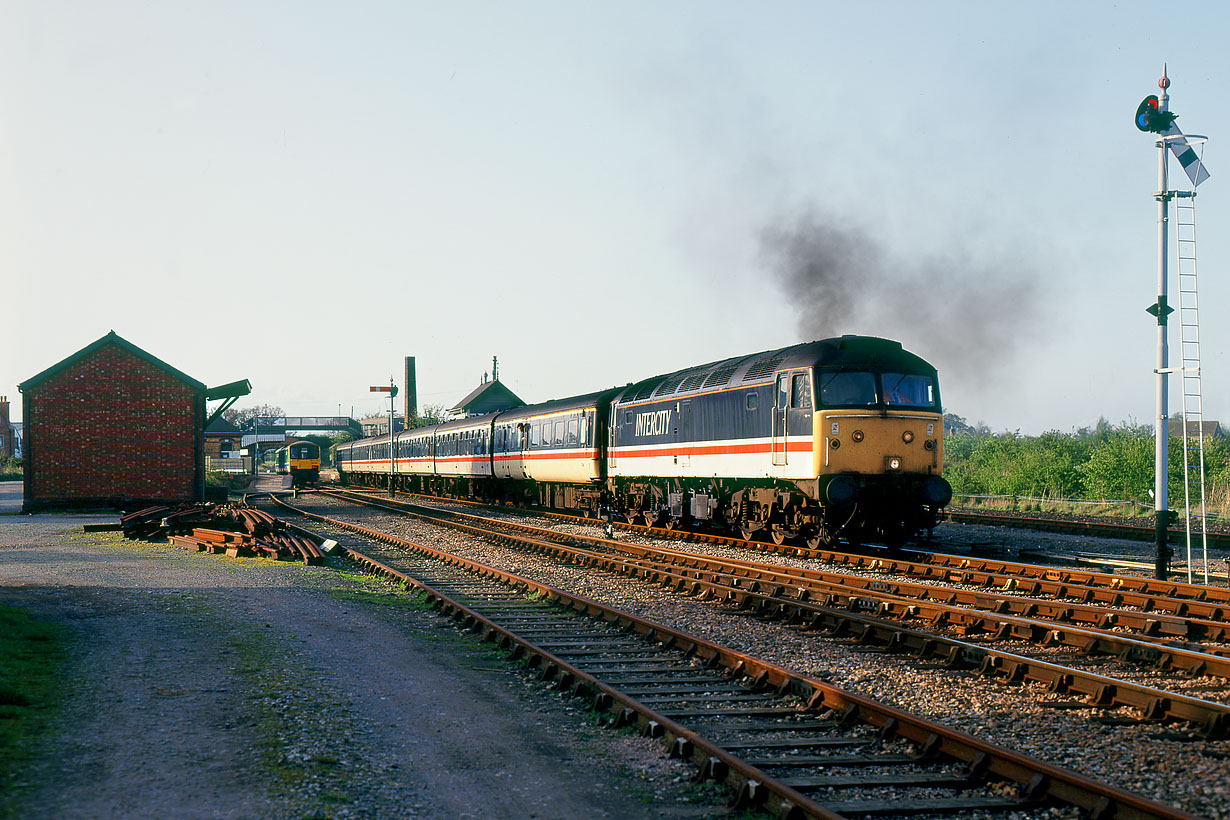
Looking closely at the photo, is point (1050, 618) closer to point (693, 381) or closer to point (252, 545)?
point (693, 381)

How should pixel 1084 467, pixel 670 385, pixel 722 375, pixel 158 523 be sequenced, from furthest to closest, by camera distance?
pixel 1084 467 < pixel 158 523 < pixel 670 385 < pixel 722 375

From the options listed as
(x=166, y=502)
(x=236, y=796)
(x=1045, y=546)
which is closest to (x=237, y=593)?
(x=236, y=796)

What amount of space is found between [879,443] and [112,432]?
1032 inches

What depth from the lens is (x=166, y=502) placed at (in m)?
32.8

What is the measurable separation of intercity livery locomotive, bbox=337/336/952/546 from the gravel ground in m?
7.41

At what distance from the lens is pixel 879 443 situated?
16234 mm

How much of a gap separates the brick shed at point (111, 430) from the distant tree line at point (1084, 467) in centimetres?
2459

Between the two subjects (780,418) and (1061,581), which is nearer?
(1061,581)

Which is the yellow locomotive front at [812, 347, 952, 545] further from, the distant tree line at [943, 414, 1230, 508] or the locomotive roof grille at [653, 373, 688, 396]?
the distant tree line at [943, 414, 1230, 508]

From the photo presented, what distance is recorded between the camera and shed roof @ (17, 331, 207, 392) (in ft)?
102

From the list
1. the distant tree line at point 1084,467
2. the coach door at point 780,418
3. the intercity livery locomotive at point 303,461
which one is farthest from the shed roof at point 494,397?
the coach door at point 780,418

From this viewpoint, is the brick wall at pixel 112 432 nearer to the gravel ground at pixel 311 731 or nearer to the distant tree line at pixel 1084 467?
the gravel ground at pixel 311 731

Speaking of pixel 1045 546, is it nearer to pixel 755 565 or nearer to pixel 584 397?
pixel 755 565

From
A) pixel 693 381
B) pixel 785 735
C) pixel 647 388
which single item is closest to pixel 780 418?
pixel 693 381
